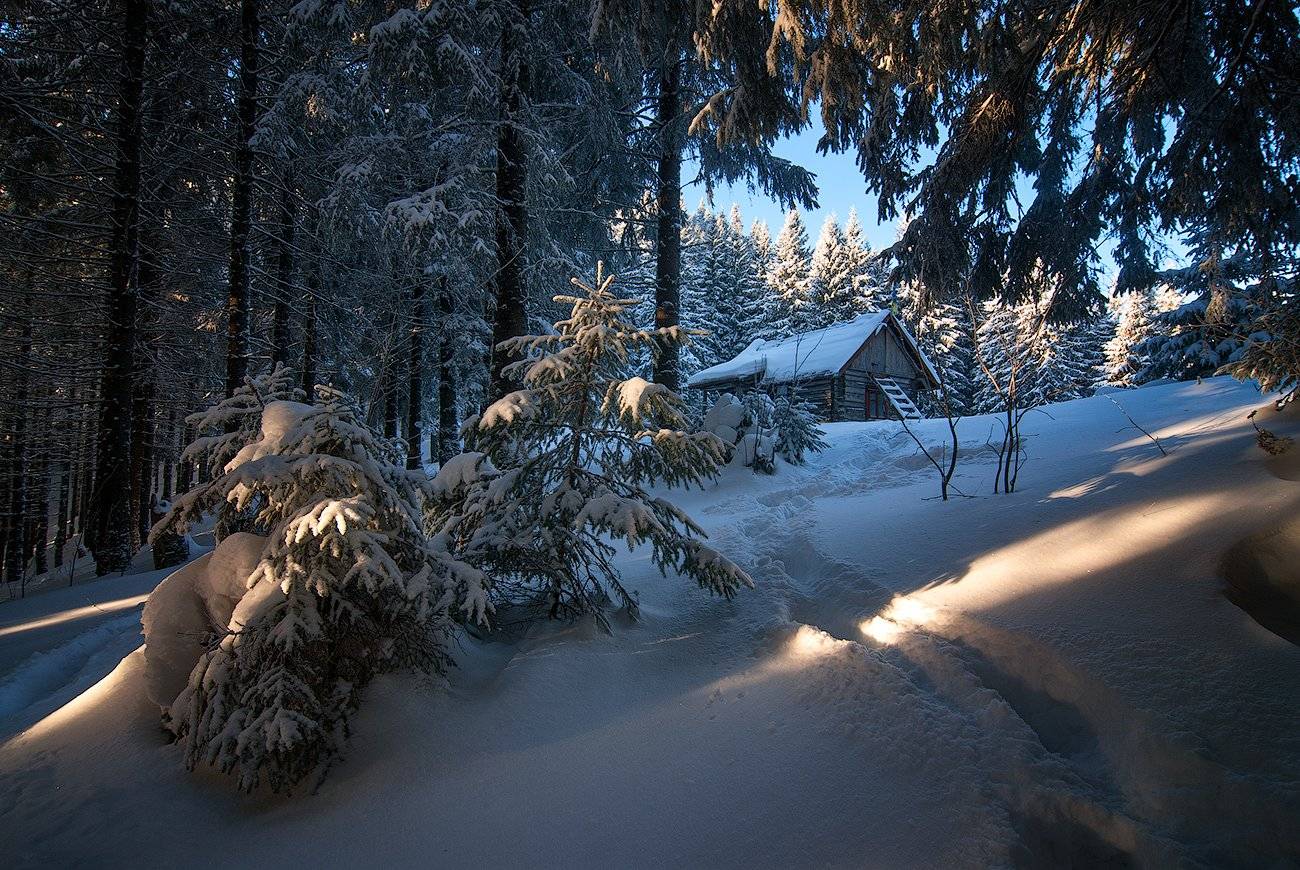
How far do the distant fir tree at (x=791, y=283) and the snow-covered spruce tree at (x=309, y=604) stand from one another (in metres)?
30.9

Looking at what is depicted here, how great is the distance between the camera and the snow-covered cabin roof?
62.0 ft

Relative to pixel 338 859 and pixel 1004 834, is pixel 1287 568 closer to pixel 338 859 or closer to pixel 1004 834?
pixel 1004 834

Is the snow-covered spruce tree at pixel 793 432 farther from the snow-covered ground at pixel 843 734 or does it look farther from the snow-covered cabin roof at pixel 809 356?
the snow-covered cabin roof at pixel 809 356

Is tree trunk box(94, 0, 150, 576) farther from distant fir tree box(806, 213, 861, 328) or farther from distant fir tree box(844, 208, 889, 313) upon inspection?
distant fir tree box(844, 208, 889, 313)

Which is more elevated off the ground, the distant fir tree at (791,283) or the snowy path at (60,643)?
the distant fir tree at (791,283)

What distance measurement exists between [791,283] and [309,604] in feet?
123

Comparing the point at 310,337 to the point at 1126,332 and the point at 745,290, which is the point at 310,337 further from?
the point at 1126,332

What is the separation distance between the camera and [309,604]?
2.75 metres

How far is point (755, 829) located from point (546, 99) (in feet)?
31.5

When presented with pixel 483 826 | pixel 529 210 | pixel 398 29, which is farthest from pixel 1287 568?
pixel 398 29

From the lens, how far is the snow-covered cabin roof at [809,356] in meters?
18.9

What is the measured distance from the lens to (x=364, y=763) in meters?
2.74

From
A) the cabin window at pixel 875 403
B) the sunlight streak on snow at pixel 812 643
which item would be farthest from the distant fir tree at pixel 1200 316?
the cabin window at pixel 875 403

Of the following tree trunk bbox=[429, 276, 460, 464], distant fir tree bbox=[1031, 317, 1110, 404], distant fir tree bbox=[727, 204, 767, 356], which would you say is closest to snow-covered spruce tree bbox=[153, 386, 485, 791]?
tree trunk bbox=[429, 276, 460, 464]
